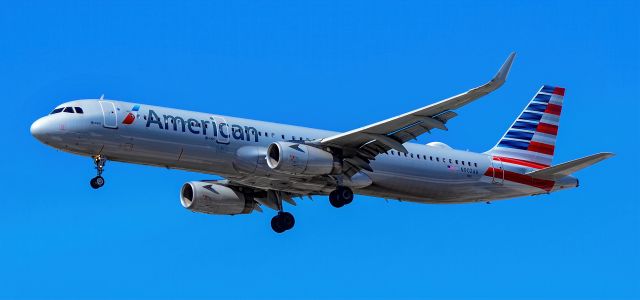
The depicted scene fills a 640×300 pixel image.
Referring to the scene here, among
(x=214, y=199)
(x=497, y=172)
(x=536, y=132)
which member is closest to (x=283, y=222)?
(x=214, y=199)

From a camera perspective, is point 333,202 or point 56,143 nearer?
point 56,143

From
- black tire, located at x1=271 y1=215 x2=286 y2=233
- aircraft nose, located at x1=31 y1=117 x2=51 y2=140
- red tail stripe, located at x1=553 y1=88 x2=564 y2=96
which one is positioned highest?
red tail stripe, located at x1=553 y1=88 x2=564 y2=96

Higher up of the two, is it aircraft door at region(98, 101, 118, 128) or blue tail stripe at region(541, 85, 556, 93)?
blue tail stripe at region(541, 85, 556, 93)

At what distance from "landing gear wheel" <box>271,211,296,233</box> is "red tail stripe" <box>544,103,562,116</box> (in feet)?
49.6

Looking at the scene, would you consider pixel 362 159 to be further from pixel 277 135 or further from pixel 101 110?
pixel 101 110

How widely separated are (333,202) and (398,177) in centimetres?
345

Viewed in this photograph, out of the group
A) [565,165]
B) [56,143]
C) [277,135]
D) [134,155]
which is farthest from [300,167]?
[565,165]

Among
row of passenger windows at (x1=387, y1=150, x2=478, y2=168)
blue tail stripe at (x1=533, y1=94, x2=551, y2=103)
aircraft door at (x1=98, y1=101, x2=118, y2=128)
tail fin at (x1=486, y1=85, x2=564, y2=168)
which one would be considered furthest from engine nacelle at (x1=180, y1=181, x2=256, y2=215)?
blue tail stripe at (x1=533, y1=94, x2=551, y2=103)

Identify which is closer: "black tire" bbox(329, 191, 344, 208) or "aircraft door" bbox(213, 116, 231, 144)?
"aircraft door" bbox(213, 116, 231, 144)

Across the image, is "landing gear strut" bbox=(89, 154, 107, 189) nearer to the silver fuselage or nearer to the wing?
the silver fuselage

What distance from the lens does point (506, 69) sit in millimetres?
45906

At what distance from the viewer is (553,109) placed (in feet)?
208

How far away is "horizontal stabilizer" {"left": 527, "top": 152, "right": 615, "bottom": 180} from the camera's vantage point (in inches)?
2086

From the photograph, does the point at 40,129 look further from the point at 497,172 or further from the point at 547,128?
the point at 547,128
